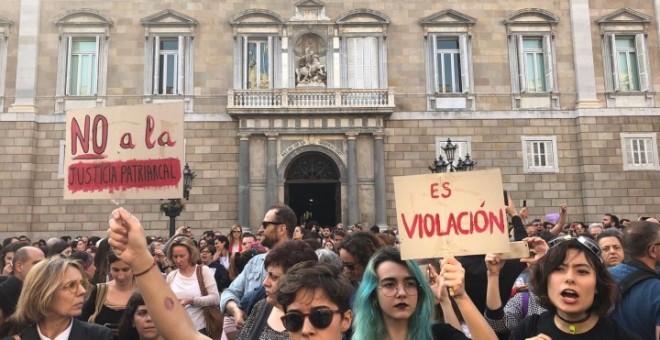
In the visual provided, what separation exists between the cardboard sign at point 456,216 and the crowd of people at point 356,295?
197 mm

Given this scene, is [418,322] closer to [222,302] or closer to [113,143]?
[222,302]

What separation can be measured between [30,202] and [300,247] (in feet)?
63.8

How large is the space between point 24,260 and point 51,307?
2.53 metres

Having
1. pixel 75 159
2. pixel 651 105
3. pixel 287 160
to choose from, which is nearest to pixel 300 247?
pixel 75 159

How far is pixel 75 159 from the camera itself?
5.73 m

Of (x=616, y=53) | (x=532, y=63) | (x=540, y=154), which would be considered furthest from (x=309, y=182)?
(x=616, y=53)

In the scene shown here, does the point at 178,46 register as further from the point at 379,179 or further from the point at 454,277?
the point at 454,277

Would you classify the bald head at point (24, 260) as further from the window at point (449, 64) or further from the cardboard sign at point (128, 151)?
the window at point (449, 64)

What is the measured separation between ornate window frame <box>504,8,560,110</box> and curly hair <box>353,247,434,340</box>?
19465 millimetres

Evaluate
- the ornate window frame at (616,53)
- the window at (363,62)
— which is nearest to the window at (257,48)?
the window at (363,62)

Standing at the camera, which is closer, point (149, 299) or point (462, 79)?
point (149, 299)

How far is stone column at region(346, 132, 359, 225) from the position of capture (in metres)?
20.6

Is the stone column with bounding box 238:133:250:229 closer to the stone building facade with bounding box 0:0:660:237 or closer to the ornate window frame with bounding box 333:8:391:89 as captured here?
the stone building facade with bounding box 0:0:660:237

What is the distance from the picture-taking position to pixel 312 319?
9.93 feet
